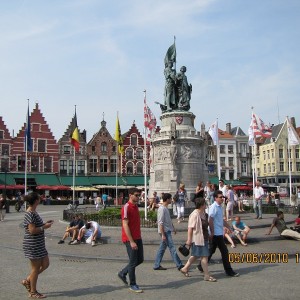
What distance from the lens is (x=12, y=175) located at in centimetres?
5400

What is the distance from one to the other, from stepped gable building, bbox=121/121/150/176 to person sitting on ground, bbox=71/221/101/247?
1834 inches

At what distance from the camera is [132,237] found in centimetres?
768

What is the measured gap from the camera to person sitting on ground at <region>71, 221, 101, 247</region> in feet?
44.7

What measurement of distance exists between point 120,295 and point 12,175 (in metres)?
50.2

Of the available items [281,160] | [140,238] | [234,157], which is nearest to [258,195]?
[140,238]

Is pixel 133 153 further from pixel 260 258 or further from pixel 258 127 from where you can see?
pixel 260 258

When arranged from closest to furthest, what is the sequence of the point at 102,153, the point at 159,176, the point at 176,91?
the point at 159,176
the point at 176,91
the point at 102,153

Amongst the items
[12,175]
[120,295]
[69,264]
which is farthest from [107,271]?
[12,175]

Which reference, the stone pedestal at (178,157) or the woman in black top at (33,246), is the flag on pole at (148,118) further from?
the woman in black top at (33,246)

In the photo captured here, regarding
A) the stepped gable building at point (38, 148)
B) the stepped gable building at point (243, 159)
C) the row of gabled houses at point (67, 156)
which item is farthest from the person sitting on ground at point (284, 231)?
the stepped gable building at point (243, 159)

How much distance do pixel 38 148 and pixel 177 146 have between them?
37.8 m

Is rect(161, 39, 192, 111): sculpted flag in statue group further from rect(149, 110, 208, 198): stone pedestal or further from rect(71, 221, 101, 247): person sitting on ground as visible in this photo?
rect(71, 221, 101, 247): person sitting on ground

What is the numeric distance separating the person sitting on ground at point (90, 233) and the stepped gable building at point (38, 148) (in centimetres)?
4463

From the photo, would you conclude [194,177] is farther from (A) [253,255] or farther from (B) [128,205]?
(B) [128,205]
